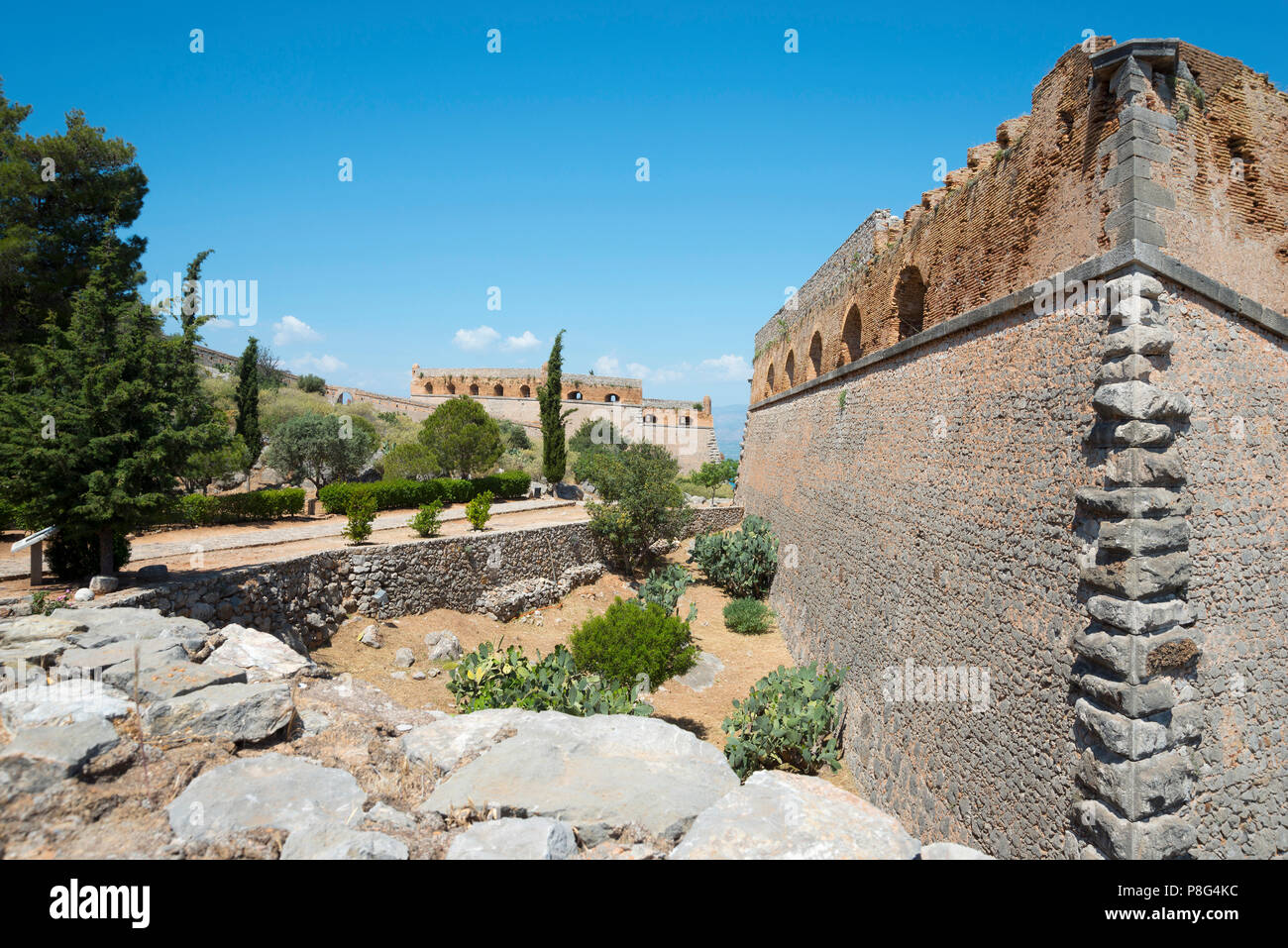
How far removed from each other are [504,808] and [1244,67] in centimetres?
869

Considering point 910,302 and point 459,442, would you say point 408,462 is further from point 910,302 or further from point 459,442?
point 910,302

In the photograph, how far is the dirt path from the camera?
368 inches

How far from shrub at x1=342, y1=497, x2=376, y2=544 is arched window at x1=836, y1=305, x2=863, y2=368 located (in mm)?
10334

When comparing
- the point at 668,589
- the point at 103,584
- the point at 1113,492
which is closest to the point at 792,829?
the point at 1113,492

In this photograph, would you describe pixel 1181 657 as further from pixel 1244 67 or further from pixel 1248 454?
pixel 1244 67

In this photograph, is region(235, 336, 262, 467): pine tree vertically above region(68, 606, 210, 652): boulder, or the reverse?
region(235, 336, 262, 467): pine tree

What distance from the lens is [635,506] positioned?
18.4m

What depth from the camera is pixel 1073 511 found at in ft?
16.6

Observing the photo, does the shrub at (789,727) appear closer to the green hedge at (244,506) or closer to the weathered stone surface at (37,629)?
the weathered stone surface at (37,629)

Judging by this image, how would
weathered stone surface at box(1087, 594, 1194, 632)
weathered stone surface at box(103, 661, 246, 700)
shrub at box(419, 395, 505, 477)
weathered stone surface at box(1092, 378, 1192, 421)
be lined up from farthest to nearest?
shrub at box(419, 395, 505, 477), weathered stone surface at box(1092, 378, 1192, 421), weathered stone surface at box(1087, 594, 1194, 632), weathered stone surface at box(103, 661, 246, 700)

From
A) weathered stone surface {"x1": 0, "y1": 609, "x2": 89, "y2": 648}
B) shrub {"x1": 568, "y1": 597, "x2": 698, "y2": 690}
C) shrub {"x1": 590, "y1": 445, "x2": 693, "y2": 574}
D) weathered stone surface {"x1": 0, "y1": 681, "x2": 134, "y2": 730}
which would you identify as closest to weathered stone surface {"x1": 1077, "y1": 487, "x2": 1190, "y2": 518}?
shrub {"x1": 568, "y1": 597, "x2": 698, "y2": 690}

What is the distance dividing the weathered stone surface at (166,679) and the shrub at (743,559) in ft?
44.3

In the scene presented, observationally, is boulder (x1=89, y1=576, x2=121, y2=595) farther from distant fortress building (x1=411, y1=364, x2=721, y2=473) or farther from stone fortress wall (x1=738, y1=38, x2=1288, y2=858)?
distant fortress building (x1=411, y1=364, x2=721, y2=473)

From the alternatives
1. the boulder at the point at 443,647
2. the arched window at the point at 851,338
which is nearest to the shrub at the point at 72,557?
the boulder at the point at 443,647
